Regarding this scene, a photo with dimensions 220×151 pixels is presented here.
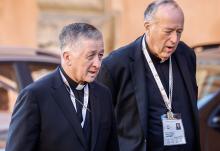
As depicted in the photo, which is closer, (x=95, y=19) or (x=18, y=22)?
(x=18, y=22)

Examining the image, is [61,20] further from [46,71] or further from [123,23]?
[46,71]

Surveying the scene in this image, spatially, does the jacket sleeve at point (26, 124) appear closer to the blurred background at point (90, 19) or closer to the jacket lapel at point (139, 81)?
the jacket lapel at point (139, 81)

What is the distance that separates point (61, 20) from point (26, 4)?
A: 0.55 m

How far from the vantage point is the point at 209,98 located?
25.4 feet

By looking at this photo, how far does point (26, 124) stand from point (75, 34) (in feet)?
1.79

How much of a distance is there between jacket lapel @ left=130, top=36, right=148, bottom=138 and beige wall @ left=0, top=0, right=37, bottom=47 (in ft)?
22.2

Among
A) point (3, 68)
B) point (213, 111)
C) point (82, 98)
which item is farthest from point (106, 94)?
point (213, 111)

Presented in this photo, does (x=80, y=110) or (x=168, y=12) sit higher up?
(x=168, y=12)

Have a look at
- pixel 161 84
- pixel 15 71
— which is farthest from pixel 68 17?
pixel 161 84

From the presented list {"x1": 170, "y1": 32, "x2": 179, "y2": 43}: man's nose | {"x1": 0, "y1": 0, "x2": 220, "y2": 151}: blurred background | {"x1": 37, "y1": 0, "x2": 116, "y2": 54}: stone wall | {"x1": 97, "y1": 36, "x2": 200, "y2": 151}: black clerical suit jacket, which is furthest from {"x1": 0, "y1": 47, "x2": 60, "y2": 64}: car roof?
{"x1": 37, "y1": 0, "x2": 116, "y2": 54}: stone wall

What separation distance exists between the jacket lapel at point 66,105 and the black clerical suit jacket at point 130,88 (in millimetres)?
903

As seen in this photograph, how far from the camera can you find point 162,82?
541cm

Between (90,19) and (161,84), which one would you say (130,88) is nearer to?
(161,84)

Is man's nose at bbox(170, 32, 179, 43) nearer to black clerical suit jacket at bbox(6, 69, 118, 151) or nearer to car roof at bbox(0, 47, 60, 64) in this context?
black clerical suit jacket at bbox(6, 69, 118, 151)
